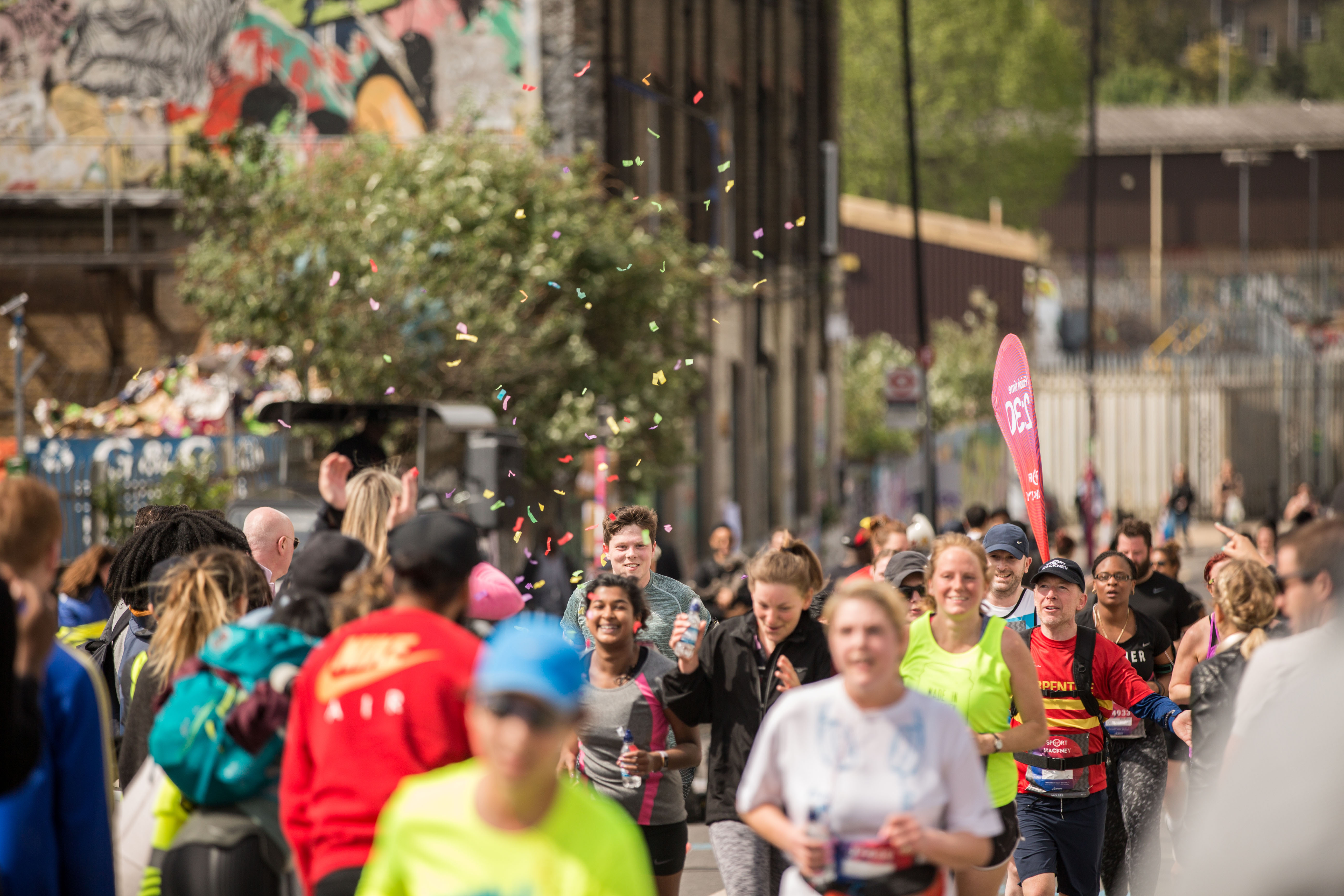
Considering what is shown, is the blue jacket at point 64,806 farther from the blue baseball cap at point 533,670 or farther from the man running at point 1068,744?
the man running at point 1068,744

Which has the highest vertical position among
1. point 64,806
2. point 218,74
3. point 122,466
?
point 218,74

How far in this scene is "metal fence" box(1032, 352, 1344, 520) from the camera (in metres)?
37.1

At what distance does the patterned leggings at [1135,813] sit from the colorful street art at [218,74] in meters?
13.5

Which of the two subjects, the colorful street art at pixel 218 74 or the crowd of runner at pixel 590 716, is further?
the colorful street art at pixel 218 74

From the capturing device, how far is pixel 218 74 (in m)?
20.3

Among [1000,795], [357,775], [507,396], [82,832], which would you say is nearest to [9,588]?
[82,832]

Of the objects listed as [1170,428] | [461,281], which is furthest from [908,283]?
[461,281]

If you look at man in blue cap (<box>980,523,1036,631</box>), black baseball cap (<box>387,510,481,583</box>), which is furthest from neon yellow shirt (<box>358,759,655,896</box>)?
man in blue cap (<box>980,523,1036,631</box>)

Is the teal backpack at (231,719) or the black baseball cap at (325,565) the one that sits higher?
the black baseball cap at (325,565)

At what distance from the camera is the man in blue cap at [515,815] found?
3.41 m

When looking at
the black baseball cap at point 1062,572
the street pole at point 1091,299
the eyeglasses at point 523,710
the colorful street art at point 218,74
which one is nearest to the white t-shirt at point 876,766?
the eyeglasses at point 523,710

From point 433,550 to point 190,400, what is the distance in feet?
47.6

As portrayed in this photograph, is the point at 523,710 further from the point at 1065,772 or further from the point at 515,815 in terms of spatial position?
the point at 1065,772

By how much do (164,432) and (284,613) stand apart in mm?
13102
